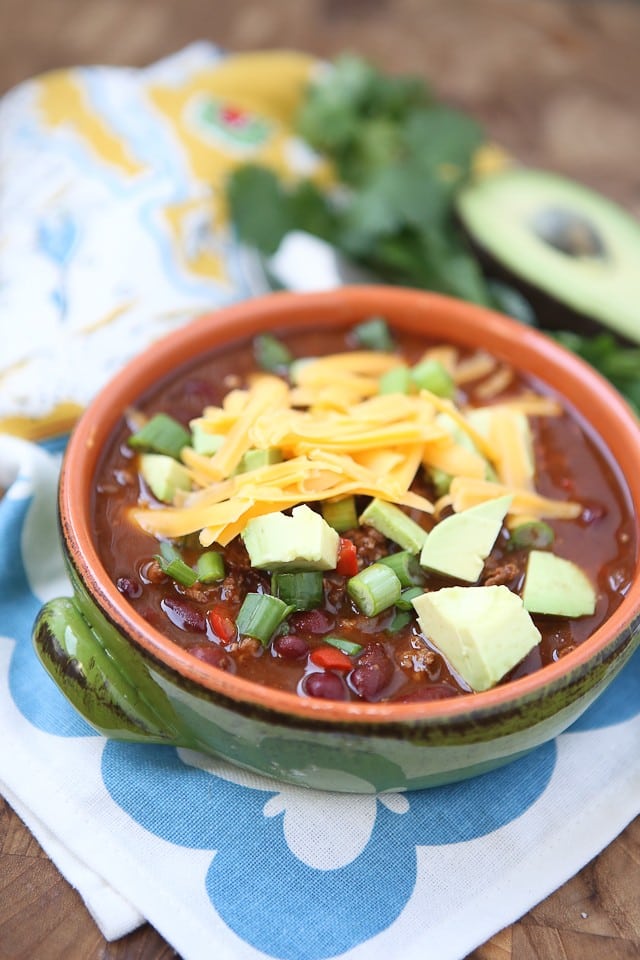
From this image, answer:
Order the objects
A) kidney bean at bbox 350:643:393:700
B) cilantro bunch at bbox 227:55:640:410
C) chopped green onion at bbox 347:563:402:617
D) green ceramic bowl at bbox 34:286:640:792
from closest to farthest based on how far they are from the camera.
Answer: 1. green ceramic bowl at bbox 34:286:640:792
2. kidney bean at bbox 350:643:393:700
3. chopped green onion at bbox 347:563:402:617
4. cilantro bunch at bbox 227:55:640:410

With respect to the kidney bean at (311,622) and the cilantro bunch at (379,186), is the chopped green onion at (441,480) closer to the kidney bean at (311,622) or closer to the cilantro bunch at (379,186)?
the kidney bean at (311,622)

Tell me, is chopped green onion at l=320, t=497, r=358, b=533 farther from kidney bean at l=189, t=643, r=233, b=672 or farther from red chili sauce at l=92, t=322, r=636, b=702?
kidney bean at l=189, t=643, r=233, b=672

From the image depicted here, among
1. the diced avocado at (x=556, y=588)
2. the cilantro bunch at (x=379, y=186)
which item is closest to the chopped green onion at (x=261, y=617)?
the diced avocado at (x=556, y=588)

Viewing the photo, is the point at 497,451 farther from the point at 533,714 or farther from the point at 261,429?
the point at 533,714

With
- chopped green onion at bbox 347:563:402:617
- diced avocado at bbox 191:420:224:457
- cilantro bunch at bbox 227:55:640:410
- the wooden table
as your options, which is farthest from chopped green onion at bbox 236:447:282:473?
the wooden table

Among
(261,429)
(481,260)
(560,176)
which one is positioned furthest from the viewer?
(560,176)

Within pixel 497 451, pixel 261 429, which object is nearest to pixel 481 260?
pixel 497 451
